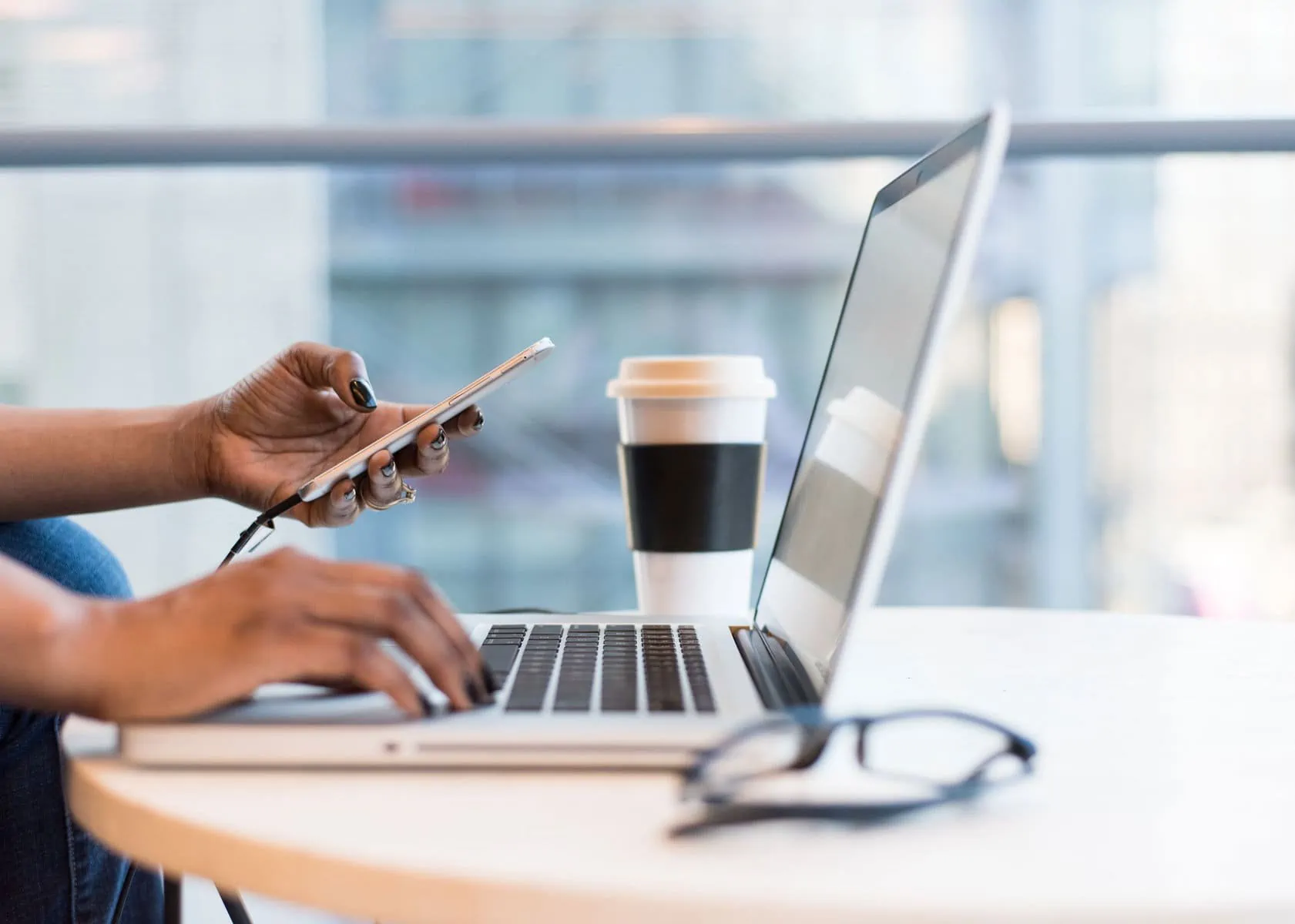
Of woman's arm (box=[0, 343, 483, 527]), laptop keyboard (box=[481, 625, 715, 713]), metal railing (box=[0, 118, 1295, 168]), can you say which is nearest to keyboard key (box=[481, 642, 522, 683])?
laptop keyboard (box=[481, 625, 715, 713])

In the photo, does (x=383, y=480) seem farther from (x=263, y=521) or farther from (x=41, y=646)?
(x=41, y=646)

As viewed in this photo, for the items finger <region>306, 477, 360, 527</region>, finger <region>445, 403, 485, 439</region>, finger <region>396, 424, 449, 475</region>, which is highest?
finger <region>445, 403, 485, 439</region>

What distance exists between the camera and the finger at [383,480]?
0.68m

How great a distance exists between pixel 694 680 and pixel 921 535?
3526mm

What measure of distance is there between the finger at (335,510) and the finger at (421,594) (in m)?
0.29

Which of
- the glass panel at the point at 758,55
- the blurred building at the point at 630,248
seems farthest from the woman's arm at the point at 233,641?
the glass panel at the point at 758,55

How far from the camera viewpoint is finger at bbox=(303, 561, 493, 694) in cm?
42

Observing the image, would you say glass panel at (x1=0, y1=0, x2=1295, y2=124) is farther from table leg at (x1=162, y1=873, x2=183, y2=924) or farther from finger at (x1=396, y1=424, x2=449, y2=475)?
table leg at (x1=162, y1=873, x2=183, y2=924)

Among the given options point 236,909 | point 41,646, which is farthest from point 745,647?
point 236,909

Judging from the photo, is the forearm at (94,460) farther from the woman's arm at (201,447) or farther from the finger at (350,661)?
the finger at (350,661)

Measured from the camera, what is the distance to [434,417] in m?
0.64

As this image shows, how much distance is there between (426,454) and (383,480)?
3 cm

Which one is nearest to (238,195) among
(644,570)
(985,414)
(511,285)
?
(511,285)

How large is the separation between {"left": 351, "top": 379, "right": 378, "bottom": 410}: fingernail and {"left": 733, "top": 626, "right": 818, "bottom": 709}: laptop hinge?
0.25 metres
